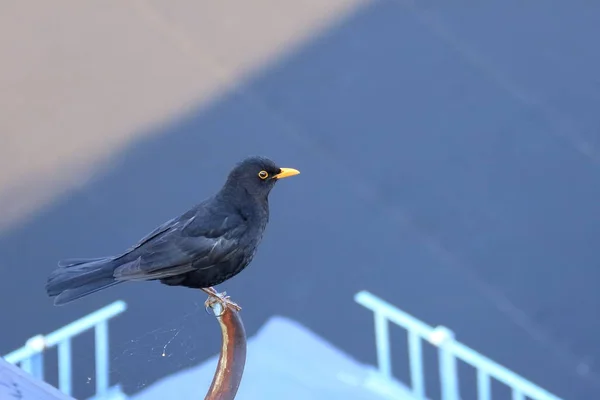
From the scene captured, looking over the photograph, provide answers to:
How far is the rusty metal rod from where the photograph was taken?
8.59ft

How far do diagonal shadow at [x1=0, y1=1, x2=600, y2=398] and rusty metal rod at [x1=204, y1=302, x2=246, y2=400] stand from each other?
136 inches

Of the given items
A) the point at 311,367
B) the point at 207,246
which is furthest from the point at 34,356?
the point at 207,246

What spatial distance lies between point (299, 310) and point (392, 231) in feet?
2.81

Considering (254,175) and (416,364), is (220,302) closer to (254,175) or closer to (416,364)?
(254,175)

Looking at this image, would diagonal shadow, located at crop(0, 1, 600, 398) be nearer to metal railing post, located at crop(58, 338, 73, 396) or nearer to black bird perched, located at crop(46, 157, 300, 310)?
metal railing post, located at crop(58, 338, 73, 396)

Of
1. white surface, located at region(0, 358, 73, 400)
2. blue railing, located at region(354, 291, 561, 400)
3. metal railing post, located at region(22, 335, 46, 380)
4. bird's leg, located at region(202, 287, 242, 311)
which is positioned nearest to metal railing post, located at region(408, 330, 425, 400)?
blue railing, located at region(354, 291, 561, 400)

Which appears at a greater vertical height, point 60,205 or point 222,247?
point 60,205

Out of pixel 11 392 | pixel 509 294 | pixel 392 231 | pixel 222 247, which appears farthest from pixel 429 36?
pixel 11 392

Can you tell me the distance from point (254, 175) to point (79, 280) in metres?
0.60

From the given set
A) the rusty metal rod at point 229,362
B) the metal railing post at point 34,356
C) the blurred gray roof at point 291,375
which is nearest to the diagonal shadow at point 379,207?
the blurred gray roof at point 291,375

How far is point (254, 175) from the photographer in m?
3.01

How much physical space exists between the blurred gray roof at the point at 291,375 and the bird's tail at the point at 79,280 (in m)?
2.30

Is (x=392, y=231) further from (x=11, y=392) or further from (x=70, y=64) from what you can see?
(x=11, y=392)

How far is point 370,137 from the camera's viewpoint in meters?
7.09
